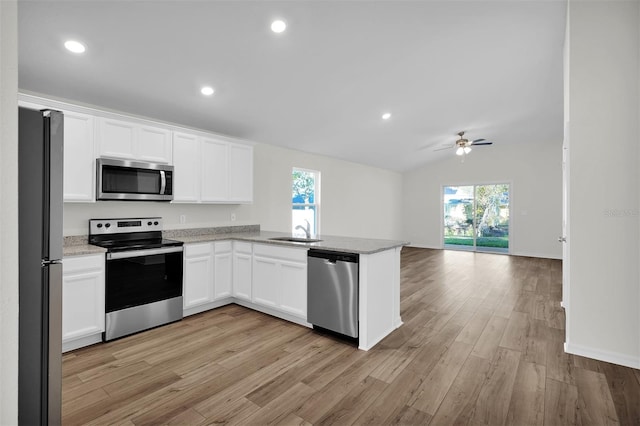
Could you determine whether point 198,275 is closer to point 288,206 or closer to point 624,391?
point 288,206

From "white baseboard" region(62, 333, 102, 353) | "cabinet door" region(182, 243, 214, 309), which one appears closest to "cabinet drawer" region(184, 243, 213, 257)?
"cabinet door" region(182, 243, 214, 309)

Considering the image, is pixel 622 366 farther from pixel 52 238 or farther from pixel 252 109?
pixel 252 109

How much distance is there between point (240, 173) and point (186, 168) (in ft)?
2.51

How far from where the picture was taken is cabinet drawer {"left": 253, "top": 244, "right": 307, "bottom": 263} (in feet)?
10.5

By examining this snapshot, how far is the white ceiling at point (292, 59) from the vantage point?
247 centimetres

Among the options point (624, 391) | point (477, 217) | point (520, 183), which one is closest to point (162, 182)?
point (624, 391)

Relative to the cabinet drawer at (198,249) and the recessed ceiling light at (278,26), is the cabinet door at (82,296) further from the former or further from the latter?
the recessed ceiling light at (278,26)

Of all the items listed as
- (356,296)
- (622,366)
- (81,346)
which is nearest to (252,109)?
(356,296)

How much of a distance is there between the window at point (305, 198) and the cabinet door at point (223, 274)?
209 centimetres

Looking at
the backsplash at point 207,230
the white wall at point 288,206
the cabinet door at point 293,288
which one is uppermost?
the white wall at point 288,206

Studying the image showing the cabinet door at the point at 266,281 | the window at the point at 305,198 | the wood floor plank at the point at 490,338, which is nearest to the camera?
the wood floor plank at the point at 490,338

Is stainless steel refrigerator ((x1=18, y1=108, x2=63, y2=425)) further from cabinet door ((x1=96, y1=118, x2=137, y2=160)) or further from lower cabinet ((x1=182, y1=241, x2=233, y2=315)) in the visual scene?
lower cabinet ((x1=182, y1=241, x2=233, y2=315))

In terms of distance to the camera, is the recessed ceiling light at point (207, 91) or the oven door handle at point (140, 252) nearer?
the oven door handle at point (140, 252)

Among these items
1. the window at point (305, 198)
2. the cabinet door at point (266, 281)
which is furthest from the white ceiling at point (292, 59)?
the cabinet door at point (266, 281)
